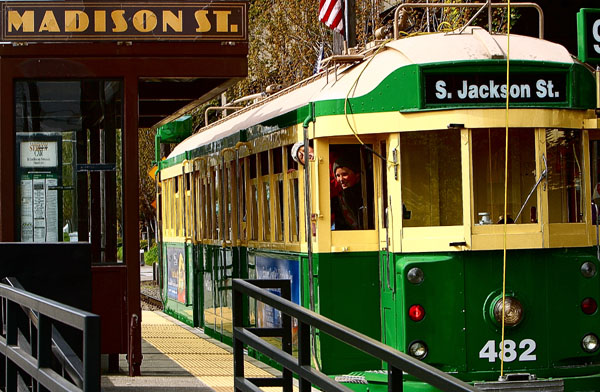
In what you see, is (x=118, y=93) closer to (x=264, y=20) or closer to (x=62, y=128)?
(x=62, y=128)

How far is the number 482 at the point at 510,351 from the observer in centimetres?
907

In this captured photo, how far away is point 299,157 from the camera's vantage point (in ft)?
32.4

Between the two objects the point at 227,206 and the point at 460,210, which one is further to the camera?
the point at 227,206

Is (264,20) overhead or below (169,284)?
overhead

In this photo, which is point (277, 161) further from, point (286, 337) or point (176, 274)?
point (176, 274)

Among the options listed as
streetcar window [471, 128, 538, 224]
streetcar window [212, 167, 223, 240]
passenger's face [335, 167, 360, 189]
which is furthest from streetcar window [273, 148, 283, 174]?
streetcar window [212, 167, 223, 240]

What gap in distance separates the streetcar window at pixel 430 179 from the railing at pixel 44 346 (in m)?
3.42

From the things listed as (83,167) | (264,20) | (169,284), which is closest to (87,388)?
(83,167)

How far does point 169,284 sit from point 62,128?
8457mm

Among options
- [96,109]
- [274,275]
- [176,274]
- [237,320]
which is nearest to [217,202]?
[274,275]

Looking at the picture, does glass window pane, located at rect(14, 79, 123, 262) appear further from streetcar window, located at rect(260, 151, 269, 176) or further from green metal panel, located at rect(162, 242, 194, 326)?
green metal panel, located at rect(162, 242, 194, 326)

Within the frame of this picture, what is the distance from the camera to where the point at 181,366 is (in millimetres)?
11953

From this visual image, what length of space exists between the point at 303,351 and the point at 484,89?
13.8 feet

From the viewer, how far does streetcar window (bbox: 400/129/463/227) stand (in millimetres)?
9266
